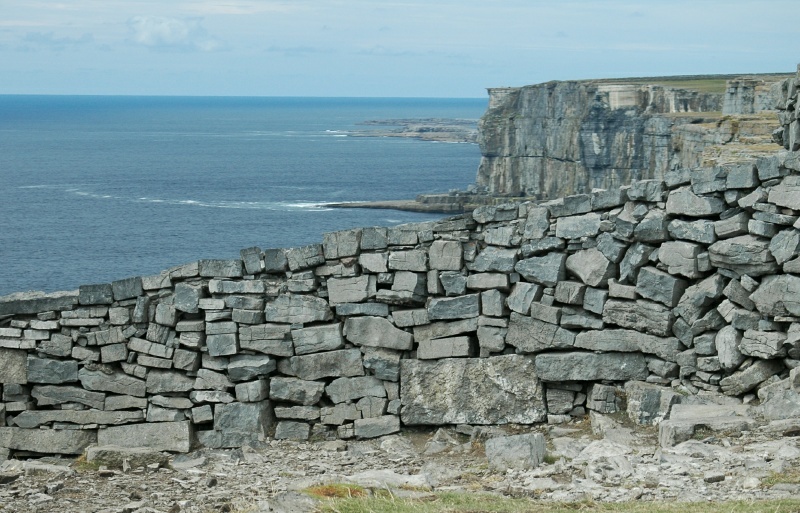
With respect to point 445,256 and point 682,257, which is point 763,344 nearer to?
point 682,257

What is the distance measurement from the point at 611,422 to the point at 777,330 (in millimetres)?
2362

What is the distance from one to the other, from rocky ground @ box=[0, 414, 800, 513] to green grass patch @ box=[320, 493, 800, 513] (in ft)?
1.04

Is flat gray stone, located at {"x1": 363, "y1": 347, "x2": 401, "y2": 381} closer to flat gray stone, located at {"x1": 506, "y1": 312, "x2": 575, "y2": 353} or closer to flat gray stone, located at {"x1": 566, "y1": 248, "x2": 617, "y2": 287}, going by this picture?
flat gray stone, located at {"x1": 506, "y1": 312, "x2": 575, "y2": 353}

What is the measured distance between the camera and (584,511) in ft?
31.0

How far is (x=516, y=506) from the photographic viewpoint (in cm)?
966

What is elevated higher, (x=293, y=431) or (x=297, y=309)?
(x=297, y=309)

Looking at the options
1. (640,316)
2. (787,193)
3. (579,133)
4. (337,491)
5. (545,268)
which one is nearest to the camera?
(337,491)

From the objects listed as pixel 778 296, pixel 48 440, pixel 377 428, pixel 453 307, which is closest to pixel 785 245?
pixel 778 296

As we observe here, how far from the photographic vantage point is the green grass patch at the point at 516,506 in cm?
905

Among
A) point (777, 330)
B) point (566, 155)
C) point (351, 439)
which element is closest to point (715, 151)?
point (777, 330)

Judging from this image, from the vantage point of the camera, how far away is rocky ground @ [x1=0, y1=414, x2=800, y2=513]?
10.3m

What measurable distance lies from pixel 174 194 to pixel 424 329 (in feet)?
313

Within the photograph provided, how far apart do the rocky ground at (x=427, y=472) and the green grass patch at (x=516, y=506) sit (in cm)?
32

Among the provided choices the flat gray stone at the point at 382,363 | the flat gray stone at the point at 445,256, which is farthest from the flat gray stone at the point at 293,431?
the flat gray stone at the point at 445,256
